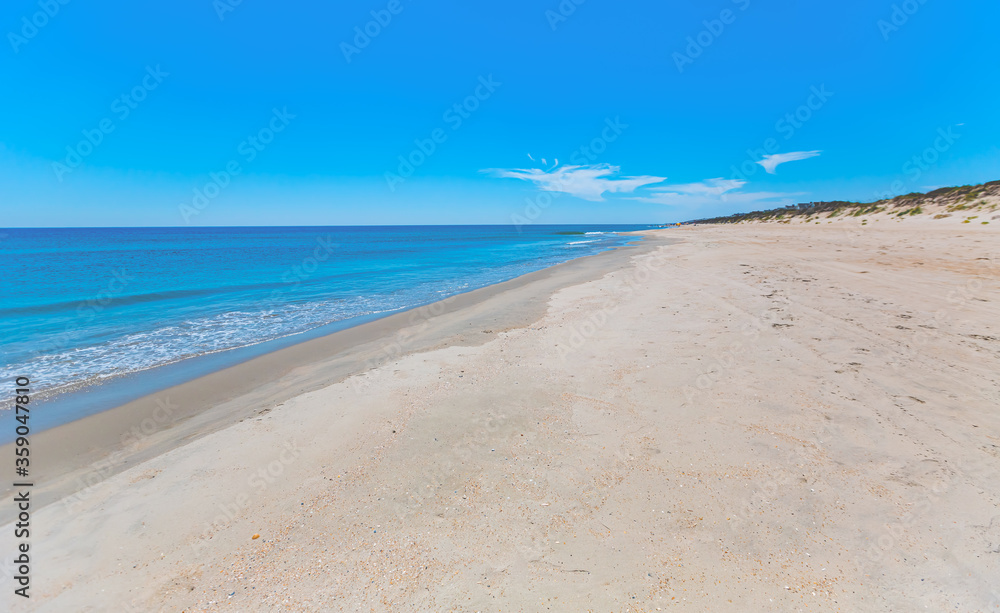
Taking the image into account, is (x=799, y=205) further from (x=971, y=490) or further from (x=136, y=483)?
(x=136, y=483)

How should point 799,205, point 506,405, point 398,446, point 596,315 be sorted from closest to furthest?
point 398,446
point 506,405
point 596,315
point 799,205

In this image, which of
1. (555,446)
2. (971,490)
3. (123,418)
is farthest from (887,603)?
(123,418)

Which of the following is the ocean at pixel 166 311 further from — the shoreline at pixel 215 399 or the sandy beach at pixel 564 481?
the sandy beach at pixel 564 481

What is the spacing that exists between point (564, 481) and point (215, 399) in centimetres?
696

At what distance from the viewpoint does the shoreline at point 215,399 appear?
5.18 meters

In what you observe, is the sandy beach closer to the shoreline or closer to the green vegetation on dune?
the shoreline

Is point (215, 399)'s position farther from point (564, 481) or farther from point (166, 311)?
point (166, 311)

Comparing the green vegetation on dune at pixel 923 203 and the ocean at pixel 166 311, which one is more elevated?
the green vegetation on dune at pixel 923 203

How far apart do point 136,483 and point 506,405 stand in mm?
4548

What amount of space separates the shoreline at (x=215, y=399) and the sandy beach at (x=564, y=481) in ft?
0.23

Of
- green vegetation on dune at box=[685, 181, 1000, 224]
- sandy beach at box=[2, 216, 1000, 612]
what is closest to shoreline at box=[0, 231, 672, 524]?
sandy beach at box=[2, 216, 1000, 612]

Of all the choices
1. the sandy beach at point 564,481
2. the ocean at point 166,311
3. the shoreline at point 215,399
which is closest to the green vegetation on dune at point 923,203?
the sandy beach at point 564,481

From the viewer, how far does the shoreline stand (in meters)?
5.18

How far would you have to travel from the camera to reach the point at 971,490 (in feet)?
11.2
